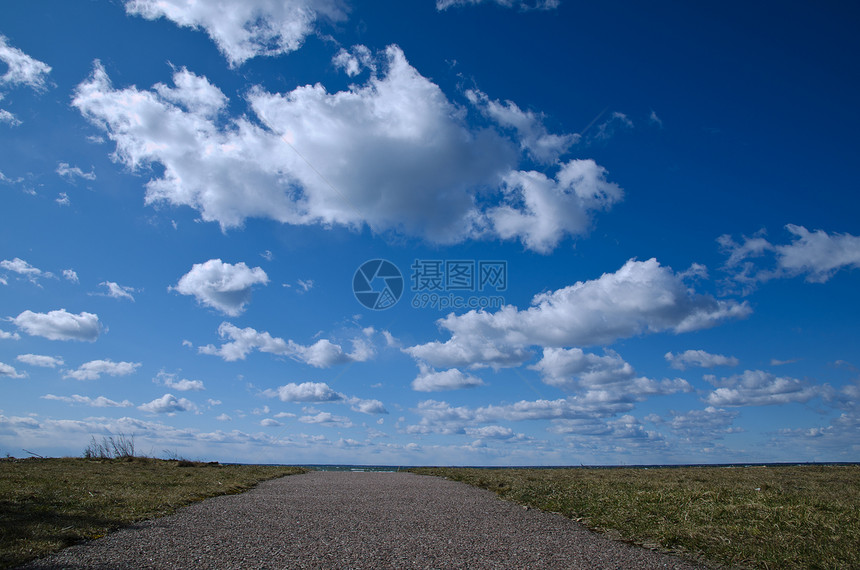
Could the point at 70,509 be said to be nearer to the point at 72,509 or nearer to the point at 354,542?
the point at 72,509

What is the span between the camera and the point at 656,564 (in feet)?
23.3

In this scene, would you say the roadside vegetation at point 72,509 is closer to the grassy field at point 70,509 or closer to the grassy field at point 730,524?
the grassy field at point 70,509

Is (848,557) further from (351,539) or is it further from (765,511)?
(351,539)

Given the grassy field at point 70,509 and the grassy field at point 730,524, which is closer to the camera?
the grassy field at point 730,524

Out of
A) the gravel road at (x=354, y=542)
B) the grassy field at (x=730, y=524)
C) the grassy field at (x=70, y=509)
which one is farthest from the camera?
the grassy field at (x=70, y=509)

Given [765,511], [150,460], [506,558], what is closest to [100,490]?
[506,558]

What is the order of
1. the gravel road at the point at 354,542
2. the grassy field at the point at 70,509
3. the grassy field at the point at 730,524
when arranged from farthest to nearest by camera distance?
1. the grassy field at the point at 70,509
2. the grassy field at the point at 730,524
3. the gravel road at the point at 354,542

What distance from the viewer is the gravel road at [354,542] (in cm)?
696

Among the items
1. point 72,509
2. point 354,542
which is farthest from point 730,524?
point 72,509

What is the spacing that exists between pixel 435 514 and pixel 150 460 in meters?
29.4

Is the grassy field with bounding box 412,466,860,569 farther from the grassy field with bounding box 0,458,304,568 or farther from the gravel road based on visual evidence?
the grassy field with bounding box 0,458,304,568

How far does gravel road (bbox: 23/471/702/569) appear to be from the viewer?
6.96 metres

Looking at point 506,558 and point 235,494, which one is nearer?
point 506,558

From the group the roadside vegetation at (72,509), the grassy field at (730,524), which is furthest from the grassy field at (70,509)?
the grassy field at (730,524)
